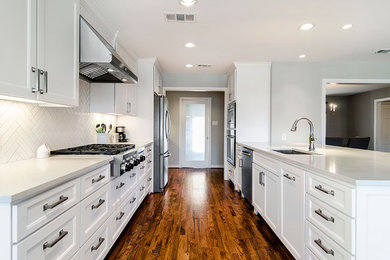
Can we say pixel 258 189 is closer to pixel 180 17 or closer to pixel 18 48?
pixel 180 17

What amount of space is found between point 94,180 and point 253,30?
2.40 m

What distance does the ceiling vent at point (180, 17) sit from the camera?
2262 millimetres

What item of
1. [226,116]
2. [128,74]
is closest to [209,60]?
[226,116]

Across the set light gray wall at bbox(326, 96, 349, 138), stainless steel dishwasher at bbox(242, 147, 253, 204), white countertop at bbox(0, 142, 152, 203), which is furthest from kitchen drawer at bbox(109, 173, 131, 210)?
light gray wall at bbox(326, 96, 349, 138)

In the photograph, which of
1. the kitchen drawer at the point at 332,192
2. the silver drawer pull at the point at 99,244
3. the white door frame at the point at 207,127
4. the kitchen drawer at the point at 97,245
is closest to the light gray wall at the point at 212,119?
the white door frame at the point at 207,127

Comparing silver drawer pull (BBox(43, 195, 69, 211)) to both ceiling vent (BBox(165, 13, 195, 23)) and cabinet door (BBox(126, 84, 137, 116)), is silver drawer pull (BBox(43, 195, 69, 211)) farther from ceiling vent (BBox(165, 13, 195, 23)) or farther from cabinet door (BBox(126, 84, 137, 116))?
cabinet door (BBox(126, 84, 137, 116))

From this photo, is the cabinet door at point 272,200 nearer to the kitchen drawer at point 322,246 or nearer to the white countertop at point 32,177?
the kitchen drawer at point 322,246

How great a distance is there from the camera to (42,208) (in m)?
1.01

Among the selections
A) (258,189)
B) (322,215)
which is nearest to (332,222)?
(322,215)

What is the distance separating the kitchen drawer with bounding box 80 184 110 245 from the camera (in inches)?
54.9

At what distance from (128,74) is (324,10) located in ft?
6.98

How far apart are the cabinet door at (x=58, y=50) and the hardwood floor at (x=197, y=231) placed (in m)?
1.46

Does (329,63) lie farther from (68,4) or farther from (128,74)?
(68,4)

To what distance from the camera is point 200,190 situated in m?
3.89
